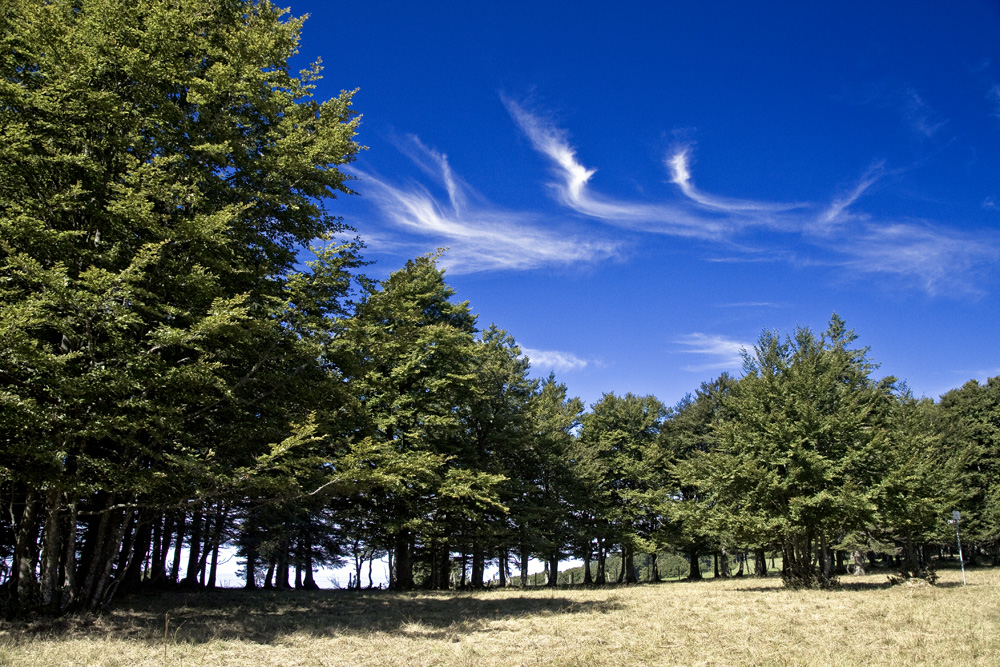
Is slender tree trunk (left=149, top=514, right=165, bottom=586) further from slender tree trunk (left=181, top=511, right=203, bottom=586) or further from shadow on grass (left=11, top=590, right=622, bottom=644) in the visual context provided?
shadow on grass (left=11, top=590, right=622, bottom=644)

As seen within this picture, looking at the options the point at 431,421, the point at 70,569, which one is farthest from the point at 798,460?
the point at 70,569

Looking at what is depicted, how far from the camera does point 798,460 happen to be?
19.6 m

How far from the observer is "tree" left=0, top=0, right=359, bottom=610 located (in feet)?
27.9

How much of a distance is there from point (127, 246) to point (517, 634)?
10.2 meters

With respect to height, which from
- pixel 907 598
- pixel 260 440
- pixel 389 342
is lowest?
pixel 907 598

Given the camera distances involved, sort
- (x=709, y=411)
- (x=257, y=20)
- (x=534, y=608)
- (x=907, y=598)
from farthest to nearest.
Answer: (x=709, y=411)
(x=907, y=598)
(x=534, y=608)
(x=257, y=20)

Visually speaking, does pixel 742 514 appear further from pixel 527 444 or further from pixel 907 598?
pixel 527 444

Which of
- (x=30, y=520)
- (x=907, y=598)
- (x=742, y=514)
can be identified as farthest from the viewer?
(x=742, y=514)

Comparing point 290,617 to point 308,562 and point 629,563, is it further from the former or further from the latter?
point 629,563

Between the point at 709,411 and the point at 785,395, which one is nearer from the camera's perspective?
the point at 785,395

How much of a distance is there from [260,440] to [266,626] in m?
3.65

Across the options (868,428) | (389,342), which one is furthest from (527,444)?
(389,342)

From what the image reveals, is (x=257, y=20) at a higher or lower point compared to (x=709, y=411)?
higher

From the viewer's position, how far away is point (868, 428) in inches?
856
